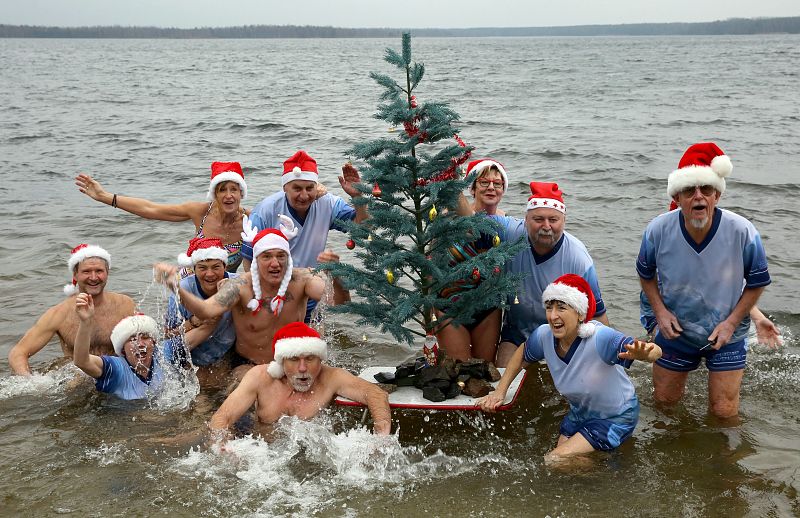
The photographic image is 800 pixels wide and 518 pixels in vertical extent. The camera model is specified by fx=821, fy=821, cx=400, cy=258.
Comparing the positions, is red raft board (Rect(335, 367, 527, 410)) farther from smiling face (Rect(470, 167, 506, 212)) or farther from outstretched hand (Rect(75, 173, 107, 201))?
outstretched hand (Rect(75, 173, 107, 201))

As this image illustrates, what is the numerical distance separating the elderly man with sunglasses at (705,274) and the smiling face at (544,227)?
77cm

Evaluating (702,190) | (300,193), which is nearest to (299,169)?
(300,193)

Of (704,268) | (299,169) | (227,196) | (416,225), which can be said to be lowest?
(704,268)

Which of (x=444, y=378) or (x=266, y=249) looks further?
(x=266, y=249)

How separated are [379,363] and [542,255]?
256cm

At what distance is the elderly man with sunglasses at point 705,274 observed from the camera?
6.12 m

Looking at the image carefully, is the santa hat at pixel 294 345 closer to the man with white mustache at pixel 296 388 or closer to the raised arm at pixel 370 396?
the man with white mustache at pixel 296 388

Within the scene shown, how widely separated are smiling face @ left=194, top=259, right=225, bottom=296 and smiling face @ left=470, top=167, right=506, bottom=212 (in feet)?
7.91

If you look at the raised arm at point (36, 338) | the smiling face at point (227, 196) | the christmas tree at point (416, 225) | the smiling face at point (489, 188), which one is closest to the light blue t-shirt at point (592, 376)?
the christmas tree at point (416, 225)

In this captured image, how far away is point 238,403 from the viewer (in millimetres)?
6441

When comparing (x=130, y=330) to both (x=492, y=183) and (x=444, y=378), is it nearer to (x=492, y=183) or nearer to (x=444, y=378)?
(x=444, y=378)

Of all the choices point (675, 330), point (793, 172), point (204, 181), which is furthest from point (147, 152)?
point (675, 330)

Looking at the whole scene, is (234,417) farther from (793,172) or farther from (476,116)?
(476,116)

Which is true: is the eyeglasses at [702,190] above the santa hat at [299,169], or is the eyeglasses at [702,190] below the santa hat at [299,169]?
above
